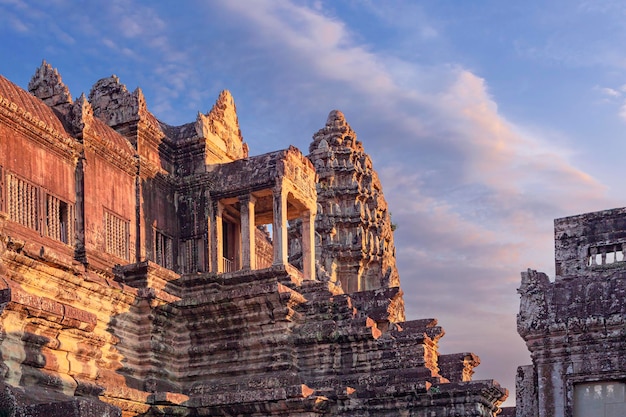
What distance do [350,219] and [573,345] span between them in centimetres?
3130

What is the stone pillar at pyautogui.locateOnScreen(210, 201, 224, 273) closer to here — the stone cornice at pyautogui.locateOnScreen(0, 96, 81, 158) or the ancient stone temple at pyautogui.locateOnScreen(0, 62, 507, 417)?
the ancient stone temple at pyautogui.locateOnScreen(0, 62, 507, 417)

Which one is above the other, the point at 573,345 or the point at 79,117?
the point at 79,117

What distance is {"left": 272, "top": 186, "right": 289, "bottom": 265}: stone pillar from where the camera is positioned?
24625mm

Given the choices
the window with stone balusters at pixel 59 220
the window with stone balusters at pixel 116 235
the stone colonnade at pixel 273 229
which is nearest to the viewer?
the window with stone balusters at pixel 59 220

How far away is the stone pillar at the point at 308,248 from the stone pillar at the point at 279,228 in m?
1.63

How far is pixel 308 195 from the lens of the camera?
26750 mm

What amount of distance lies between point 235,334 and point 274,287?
1.53 metres

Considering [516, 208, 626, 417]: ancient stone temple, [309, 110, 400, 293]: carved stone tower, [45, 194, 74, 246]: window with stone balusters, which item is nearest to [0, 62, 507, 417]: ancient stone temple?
[45, 194, 74, 246]: window with stone balusters

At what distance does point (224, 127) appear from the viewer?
2806cm

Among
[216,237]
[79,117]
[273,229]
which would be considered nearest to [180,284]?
[216,237]

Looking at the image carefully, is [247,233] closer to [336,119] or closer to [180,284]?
[180,284]

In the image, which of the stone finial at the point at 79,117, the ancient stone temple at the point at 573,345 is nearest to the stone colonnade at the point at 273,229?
the stone finial at the point at 79,117

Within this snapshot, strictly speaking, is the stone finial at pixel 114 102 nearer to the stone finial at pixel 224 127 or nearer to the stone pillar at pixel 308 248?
the stone finial at pixel 224 127

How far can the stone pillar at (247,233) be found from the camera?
24828 millimetres
